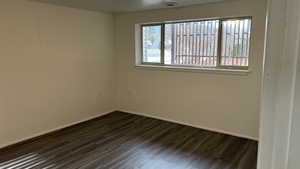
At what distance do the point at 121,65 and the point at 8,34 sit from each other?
2.25 metres

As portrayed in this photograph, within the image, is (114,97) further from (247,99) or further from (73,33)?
(247,99)

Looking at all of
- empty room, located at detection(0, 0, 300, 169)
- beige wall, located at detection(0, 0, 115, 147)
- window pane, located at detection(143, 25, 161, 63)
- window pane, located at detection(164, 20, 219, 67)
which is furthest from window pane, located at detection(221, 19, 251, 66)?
beige wall, located at detection(0, 0, 115, 147)

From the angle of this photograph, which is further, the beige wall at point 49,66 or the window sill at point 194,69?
the window sill at point 194,69

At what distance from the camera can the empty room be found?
296 cm

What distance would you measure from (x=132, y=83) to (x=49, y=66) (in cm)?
173

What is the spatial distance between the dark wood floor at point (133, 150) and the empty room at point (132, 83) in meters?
0.01

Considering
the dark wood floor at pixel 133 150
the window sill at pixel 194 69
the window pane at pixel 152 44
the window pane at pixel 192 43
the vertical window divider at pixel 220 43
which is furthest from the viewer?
the window pane at pixel 152 44

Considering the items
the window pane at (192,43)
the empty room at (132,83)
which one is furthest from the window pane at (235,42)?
the window pane at (192,43)

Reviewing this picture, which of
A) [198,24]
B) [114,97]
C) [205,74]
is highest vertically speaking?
[198,24]

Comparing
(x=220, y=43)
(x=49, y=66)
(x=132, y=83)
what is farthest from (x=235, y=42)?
(x=49, y=66)

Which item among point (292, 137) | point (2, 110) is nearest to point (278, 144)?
point (292, 137)

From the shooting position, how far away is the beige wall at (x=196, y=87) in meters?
3.19

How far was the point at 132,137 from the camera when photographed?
11.5ft

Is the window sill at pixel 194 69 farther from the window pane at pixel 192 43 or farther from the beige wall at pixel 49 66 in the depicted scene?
the beige wall at pixel 49 66
